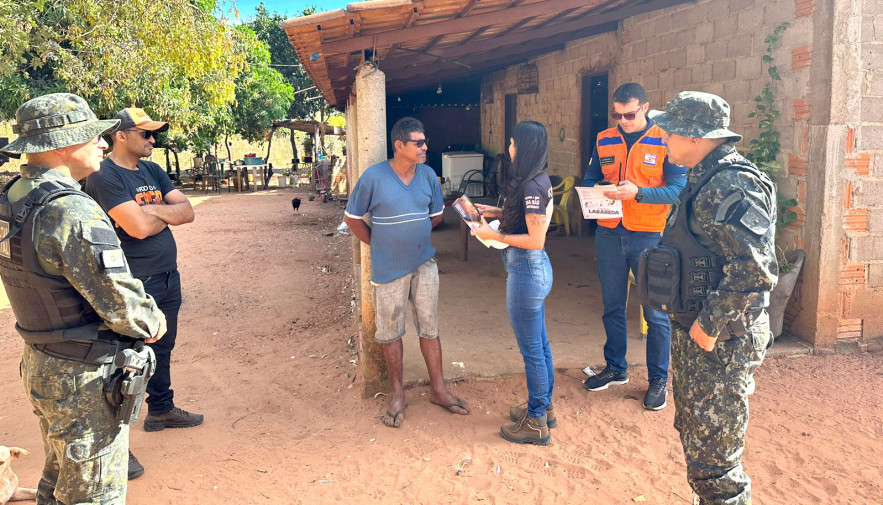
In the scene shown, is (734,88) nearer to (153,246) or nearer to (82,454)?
(153,246)

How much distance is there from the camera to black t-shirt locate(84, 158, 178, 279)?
3.37 meters

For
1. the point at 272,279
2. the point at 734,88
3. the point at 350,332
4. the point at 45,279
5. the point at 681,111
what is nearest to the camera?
the point at 45,279

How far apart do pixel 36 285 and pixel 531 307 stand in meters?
2.20

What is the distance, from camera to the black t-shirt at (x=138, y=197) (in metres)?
3.37

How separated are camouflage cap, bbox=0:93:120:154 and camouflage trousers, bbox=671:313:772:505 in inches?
98.9

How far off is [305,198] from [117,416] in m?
16.4

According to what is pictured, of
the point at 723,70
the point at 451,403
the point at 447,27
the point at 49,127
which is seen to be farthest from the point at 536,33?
the point at 49,127

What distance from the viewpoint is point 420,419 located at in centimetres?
393

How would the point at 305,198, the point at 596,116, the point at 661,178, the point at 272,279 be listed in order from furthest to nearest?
the point at 305,198, the point at 596,116, the point at 272,279, the point at 661,178

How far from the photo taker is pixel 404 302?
3863 mm

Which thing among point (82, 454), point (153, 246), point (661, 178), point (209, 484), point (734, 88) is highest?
point (734, 88)

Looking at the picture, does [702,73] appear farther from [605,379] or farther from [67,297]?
[67,297]

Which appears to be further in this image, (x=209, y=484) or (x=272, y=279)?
(x=272, y=279)

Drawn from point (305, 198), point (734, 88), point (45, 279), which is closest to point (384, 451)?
point (45, 279)
